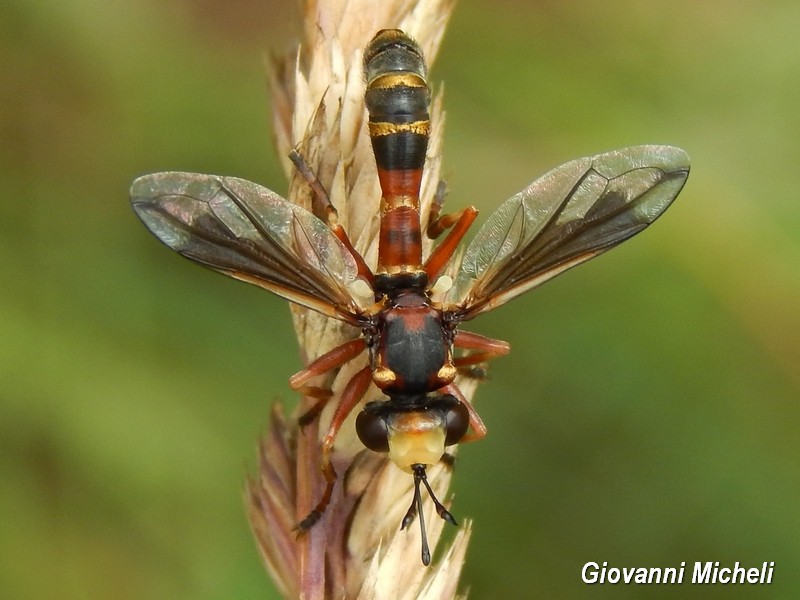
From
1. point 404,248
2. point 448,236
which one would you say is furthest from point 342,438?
point 448,236

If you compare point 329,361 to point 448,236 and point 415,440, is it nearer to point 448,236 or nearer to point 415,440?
point 415,440

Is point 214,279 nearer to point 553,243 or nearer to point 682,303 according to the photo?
point 553,243

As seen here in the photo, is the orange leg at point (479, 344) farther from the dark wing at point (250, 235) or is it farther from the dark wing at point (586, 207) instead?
the dark wing at point (250, 235)

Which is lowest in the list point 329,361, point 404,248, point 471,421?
point 471,421

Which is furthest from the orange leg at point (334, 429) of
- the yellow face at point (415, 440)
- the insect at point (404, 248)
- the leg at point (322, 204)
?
the leg at point (322, 204)

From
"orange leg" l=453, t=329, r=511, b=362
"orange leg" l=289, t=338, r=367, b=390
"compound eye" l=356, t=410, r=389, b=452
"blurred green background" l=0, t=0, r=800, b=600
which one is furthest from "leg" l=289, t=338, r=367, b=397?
"blurred green background" l=0, t=0, r=800, b=600

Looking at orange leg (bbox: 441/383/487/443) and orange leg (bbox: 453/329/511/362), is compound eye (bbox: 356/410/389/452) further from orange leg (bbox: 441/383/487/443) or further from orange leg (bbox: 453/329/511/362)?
orange leg (bbox: 453/329/511/362)

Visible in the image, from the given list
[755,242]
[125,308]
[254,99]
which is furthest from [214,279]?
[755,242]
